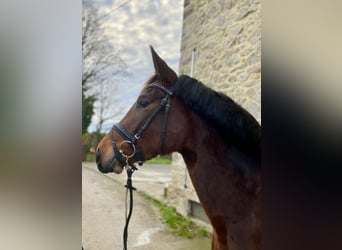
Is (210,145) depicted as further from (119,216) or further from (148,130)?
(119,216)

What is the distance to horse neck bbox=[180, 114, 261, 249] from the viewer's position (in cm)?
99

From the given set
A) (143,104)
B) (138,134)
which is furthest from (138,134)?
(143,104)

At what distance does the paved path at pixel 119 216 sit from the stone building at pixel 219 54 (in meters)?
0.12

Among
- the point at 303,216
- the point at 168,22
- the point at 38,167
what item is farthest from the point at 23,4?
the point at 303,216

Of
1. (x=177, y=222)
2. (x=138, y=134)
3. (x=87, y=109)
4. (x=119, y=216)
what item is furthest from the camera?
(x=177, y=222)

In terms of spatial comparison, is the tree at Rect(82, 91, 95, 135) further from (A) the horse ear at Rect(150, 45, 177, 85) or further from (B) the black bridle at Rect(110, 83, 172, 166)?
(A) the horse ear at Rect(150, 45, 177, 85)

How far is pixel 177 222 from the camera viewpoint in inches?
54.9

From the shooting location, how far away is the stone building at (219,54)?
4.35 ft

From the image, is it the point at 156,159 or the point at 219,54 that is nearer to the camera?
the point at 156,159

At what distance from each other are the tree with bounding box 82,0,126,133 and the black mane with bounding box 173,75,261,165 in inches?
13.8

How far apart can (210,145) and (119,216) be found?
55 centimetres

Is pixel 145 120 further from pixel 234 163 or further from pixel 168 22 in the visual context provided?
pixel 168 22

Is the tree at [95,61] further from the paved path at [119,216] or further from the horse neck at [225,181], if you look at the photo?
the horse neck at [225,181]

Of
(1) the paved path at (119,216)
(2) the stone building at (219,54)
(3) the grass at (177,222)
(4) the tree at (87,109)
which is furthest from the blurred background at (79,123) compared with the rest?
(3) the grass at (177,222)
